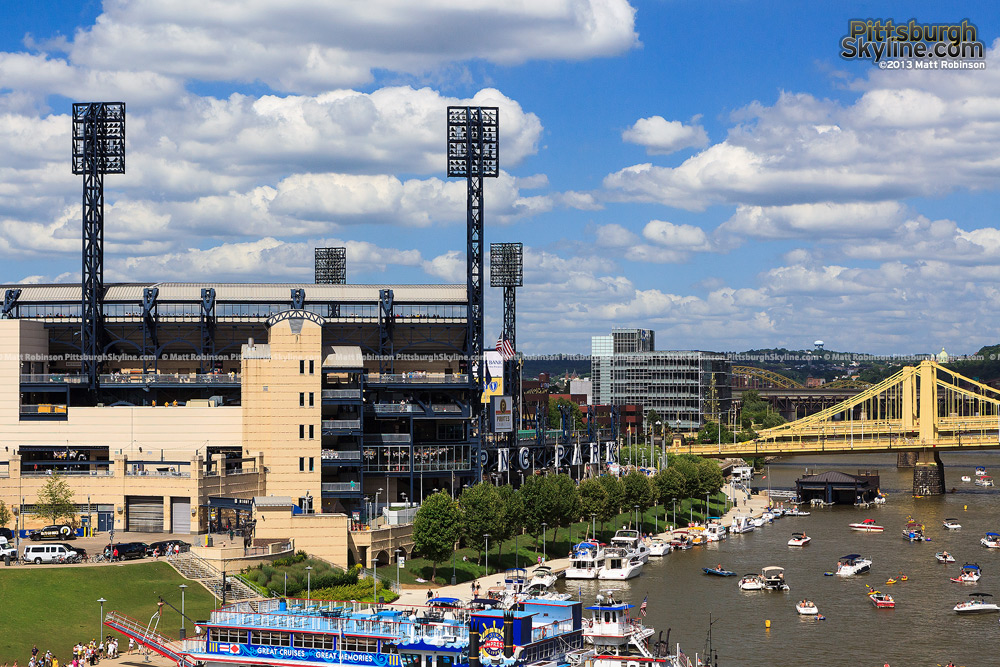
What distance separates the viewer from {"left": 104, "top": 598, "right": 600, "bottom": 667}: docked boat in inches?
3236

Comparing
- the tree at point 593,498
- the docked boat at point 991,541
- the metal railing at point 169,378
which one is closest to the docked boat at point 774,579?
the tree at point 593,498

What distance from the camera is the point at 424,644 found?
82.7m

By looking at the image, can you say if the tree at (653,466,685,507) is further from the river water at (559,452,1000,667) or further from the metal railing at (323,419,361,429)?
the metal railing at (323,419,361,429)

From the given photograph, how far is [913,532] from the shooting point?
182 meters

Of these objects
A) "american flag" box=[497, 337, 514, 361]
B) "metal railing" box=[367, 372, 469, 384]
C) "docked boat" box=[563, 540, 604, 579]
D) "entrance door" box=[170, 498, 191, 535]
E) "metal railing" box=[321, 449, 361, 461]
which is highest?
"american flag" box=[497, 337, 514, 361]

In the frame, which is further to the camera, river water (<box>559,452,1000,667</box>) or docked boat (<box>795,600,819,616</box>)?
docked boat (<box>795,600,819,616</box>)

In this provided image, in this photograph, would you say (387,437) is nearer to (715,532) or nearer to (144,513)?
(144,513)

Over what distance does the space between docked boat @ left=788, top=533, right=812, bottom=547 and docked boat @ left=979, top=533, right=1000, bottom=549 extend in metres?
22.7

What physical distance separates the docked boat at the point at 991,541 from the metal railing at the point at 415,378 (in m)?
72.3

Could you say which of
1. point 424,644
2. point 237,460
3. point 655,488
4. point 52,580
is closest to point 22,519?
point 237,460

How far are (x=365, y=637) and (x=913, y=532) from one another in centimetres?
11819

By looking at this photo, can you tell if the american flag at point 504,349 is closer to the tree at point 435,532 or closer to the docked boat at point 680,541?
the docked boat at point 680,541

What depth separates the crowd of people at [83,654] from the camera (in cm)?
9275

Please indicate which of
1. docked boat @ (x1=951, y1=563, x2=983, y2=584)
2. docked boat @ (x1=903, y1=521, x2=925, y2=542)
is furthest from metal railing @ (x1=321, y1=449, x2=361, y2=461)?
docked boat @ (x1=903, y1=521, x2=925, y2=542)
